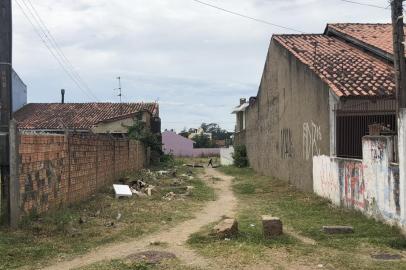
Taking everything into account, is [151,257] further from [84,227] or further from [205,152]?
[205,152]

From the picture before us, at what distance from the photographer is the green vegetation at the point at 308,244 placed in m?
7.59

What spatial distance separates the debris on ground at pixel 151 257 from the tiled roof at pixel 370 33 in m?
12.3

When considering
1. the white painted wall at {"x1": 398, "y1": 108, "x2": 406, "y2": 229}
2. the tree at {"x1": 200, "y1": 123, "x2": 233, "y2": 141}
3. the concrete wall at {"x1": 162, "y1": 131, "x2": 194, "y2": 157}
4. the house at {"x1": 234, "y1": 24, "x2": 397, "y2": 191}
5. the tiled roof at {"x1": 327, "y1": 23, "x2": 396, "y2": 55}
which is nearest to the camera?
the white painted wall at {"x1": 398, "y1": 108, "x2": 406, "y2": 229}

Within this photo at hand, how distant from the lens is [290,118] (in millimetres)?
20406

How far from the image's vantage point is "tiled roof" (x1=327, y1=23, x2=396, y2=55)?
61.7 ft

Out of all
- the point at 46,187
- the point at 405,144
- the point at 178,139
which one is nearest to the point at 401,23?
the point at 405,144

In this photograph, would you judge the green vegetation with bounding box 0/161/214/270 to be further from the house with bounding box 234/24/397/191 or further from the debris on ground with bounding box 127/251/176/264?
the house with bounding box 234/24/397/191

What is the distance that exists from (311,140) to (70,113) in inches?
1152

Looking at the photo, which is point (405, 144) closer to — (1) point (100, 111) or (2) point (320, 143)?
(2) point (320, 143)

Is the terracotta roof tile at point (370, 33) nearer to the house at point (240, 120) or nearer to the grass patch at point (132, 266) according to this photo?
the grass patch at point (132, 266)

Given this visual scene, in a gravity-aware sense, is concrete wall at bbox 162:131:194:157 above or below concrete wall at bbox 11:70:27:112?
below

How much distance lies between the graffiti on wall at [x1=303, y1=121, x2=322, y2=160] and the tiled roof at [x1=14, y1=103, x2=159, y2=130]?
22.7m

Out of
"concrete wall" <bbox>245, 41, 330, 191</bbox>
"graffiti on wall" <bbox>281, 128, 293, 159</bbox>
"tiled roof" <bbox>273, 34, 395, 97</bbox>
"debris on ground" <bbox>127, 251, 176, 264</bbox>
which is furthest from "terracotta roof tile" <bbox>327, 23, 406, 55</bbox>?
"debris on ground" <bbox>127, 251, 176, 264</bbox>

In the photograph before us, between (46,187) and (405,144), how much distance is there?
716 cm
